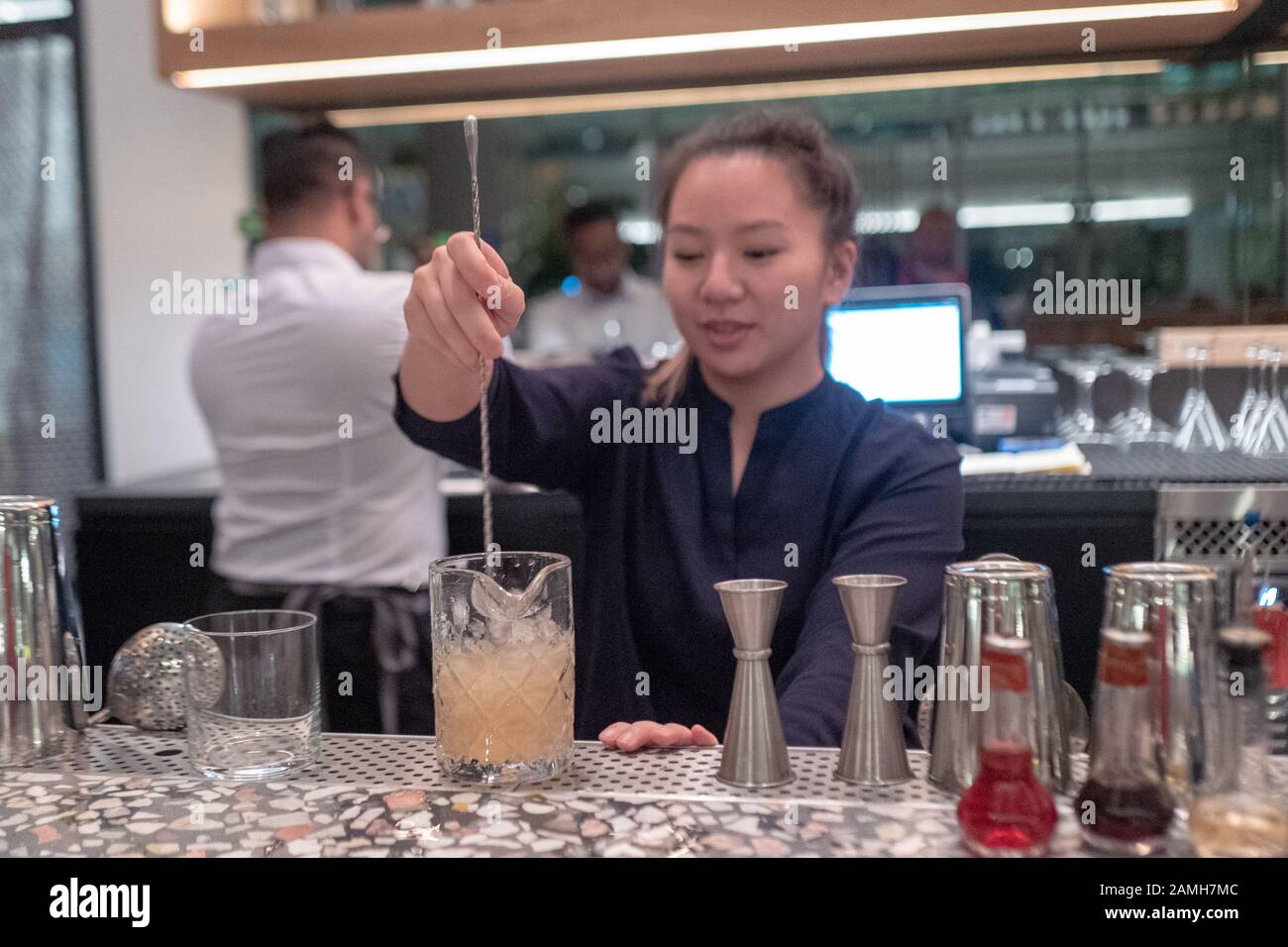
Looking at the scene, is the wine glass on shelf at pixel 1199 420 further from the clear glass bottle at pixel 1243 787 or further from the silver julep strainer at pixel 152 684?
the silver julep strainer at pixel 152 684

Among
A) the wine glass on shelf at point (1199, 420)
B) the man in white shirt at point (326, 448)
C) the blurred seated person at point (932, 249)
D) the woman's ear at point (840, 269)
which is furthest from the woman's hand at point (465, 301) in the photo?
the blurred seated person at point (932, 249)

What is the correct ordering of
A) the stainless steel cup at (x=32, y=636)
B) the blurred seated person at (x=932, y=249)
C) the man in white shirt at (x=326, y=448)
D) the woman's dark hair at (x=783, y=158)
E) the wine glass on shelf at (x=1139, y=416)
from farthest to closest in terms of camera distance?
the blurred seated person at (x=932, y=249) → the wine glass on shelf at (x=1139, y=416) → the man in white shirt at (x=326, y=448) → the woman's dark hair at (x=783, y=158) → the stainless steel cup at (x=32, y=636)

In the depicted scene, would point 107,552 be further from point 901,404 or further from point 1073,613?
point 1073,613

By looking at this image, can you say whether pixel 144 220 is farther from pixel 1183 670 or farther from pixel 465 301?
pixel 1183 670

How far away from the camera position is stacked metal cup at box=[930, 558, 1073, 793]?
710mm

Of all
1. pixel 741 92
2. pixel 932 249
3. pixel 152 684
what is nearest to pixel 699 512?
pixel 152 684

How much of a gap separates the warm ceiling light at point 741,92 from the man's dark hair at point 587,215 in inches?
24.0

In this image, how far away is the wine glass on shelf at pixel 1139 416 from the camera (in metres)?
2.75

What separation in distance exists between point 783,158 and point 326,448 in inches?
43.5

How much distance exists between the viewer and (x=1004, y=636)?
70 cm

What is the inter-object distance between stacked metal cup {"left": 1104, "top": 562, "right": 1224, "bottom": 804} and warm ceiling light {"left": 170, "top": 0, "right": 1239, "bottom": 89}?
6.73ft

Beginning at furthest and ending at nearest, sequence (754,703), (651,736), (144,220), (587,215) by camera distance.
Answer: (587,215), (144,220), (651,736), (754,703)

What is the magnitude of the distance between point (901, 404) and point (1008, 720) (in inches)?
82.8
